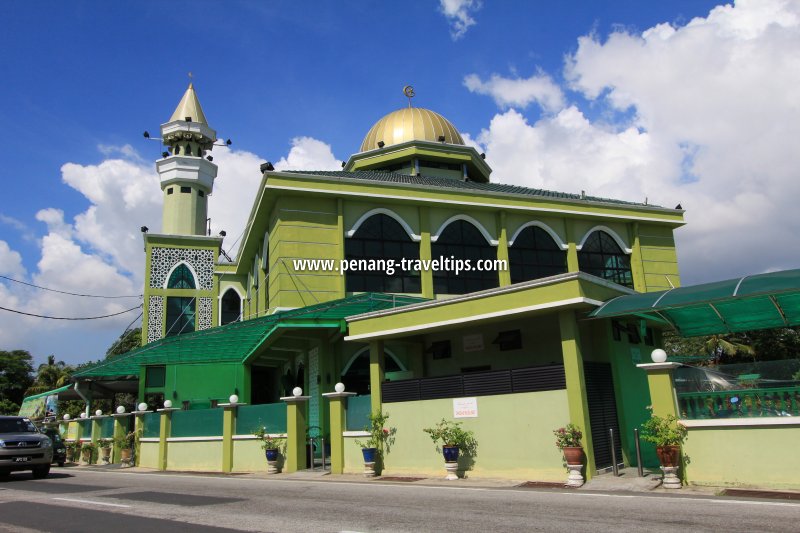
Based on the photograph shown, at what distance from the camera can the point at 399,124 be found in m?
33.1

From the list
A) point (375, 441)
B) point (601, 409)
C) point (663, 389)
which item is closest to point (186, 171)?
point (375, 441)

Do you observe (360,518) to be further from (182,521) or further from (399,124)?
(399,124)

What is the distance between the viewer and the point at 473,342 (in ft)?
53.5

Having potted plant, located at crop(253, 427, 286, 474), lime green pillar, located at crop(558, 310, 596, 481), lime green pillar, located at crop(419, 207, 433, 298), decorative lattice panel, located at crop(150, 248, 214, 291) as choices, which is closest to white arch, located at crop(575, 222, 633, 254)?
lime green pillar, located at crop(419, 207, 433, 298)

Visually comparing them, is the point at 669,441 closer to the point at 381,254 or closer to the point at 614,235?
the point at 381,254

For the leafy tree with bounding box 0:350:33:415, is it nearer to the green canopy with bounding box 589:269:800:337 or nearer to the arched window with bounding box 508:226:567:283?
the arched window with bounding box 508:226:567:283

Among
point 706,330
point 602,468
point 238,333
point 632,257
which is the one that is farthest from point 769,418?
point 632,257

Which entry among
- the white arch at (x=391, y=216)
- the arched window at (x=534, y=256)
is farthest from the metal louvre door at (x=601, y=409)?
the arched window at (x=534, y=256)

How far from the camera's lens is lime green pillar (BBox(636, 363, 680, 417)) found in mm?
11148

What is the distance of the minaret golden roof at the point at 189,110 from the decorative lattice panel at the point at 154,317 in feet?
41.2

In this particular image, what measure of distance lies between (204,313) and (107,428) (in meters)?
11.3

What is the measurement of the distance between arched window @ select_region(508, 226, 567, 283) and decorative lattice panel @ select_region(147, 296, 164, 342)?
19.3 meters

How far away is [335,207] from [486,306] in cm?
1103

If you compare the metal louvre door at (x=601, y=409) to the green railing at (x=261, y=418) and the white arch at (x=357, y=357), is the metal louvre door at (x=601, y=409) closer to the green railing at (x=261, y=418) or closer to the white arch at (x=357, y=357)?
the white arch at (x=357, y=357)
